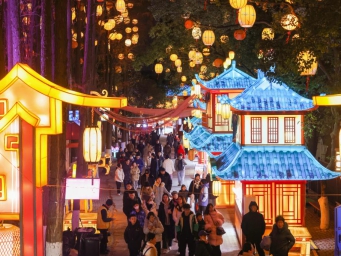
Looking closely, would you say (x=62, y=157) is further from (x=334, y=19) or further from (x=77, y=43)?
(x=77, y=43)

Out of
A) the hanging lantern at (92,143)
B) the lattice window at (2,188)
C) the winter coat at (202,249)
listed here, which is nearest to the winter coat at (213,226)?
the winter coat at (202,249)

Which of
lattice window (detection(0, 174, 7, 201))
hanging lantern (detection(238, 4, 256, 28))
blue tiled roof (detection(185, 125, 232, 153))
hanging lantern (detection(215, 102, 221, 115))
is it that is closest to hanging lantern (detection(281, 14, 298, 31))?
hanging lantern (detection(238, 4, 256, 28))

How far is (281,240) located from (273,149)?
21.7ft

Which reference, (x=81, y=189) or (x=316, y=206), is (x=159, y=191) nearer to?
(x=81, y=189)

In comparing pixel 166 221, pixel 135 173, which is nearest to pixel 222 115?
pixel 135 173

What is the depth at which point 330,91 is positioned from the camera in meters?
19.4

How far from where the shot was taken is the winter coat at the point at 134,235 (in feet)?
51.2

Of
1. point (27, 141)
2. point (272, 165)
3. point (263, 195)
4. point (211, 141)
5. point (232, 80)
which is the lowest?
point (263, 195)

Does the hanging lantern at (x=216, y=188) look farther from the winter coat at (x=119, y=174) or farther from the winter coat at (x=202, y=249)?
the winter coat at (x=202, y=249)

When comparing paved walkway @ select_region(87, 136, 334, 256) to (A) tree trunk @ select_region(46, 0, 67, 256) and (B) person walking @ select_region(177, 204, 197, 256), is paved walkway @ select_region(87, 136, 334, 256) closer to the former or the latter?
(B) person walking @ select_region(177, 204, 197, 256)

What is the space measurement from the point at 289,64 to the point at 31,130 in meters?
8.71

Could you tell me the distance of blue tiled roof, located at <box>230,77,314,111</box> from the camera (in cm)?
2030

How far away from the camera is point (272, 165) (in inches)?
790

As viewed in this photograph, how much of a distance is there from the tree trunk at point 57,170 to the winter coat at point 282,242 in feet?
15.1
